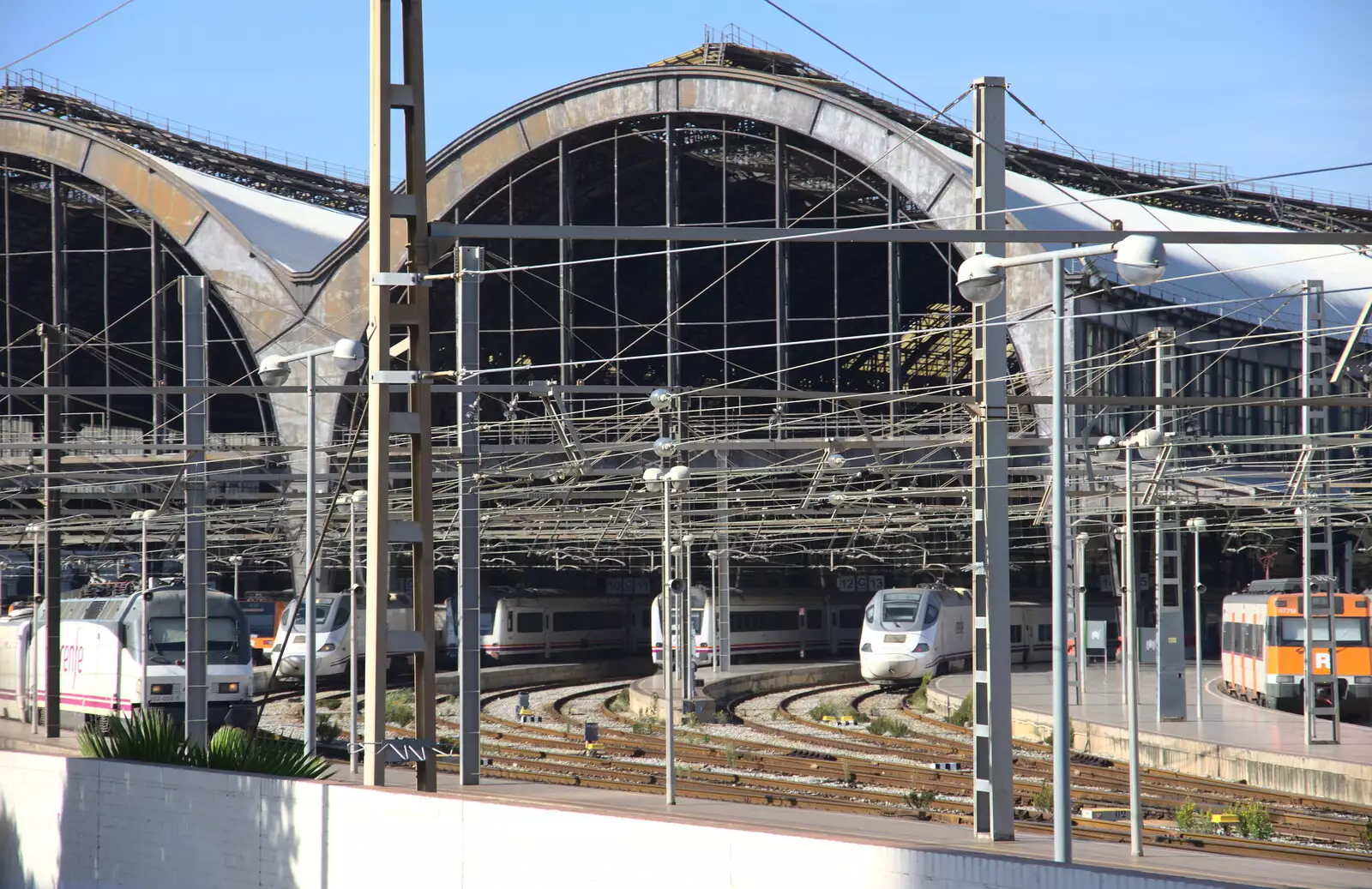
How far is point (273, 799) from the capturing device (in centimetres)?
1291

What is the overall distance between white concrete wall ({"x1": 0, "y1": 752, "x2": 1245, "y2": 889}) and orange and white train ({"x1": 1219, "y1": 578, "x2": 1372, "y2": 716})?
2399 cm

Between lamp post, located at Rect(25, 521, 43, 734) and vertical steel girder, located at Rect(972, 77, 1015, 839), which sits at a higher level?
vertical steel girder, located at Rect(972, 77, 1015, 839)

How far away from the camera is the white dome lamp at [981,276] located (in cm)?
1230

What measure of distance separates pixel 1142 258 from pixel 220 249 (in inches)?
1853

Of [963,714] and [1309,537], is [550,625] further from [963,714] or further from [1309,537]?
[1309,537]

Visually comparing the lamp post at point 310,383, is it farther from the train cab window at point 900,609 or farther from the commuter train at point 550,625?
the commuter train at point 550,625

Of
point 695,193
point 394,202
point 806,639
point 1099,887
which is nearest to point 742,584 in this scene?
point 806,639

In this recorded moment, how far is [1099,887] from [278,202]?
59.8 metres

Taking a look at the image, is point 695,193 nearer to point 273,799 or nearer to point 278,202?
point 278,202

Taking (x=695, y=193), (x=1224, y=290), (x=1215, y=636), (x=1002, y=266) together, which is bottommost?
(x=1215, y=636)

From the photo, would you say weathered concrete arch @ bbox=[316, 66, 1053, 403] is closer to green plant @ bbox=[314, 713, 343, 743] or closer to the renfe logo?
green plant @ bbox=[314, 713, 343, 743]

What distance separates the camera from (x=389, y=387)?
542 inches

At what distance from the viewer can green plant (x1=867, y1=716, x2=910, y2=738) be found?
33500mm

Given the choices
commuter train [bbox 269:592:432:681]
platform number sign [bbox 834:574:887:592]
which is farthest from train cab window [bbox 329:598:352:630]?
platform number sign [bbox 834:574:887:592]
